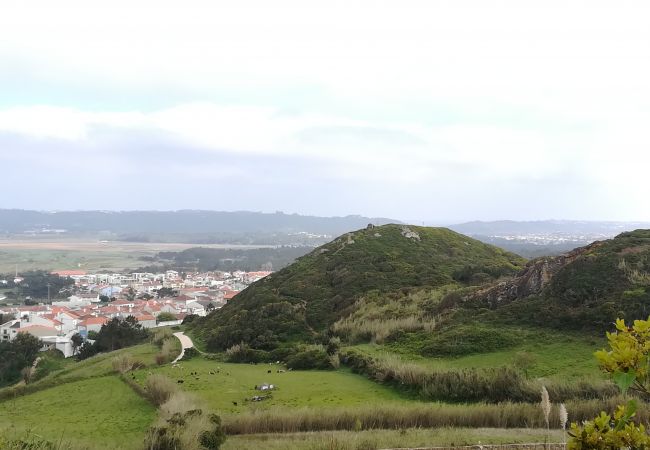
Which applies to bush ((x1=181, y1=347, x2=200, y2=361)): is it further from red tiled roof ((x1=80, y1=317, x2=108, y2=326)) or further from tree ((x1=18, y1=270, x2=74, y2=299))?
tree ((x1=18, y1=270, x2=74, y2=299))

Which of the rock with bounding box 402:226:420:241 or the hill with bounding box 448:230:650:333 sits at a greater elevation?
the rock with bounding box 402:226:420:241

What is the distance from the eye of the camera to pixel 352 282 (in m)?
29.1

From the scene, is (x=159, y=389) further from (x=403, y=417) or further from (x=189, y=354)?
(x=189, y=354)

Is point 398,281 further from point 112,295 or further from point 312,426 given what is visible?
point 112,295

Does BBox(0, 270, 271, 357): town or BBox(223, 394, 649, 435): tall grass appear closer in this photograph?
BBox(223, 394, 649, 435): tall grass

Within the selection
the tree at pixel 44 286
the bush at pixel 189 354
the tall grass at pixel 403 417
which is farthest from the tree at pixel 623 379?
the tree at pixel 44 286

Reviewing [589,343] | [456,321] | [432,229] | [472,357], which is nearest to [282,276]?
[432,229]

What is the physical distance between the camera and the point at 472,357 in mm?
14086

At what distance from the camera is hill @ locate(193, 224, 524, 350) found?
24.4 metres

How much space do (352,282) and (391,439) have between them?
68.6ft

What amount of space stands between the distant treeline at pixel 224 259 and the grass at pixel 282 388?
11409cm

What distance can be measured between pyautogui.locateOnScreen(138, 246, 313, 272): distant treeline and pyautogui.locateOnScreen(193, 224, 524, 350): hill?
97.4 m

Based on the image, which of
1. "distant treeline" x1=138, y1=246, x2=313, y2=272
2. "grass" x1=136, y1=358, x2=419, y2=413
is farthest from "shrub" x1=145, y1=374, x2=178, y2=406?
"distant treeline" x1=138, y1=246, x2=313, y2=272

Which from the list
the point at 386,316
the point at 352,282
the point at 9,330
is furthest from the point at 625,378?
the point at 9,330
